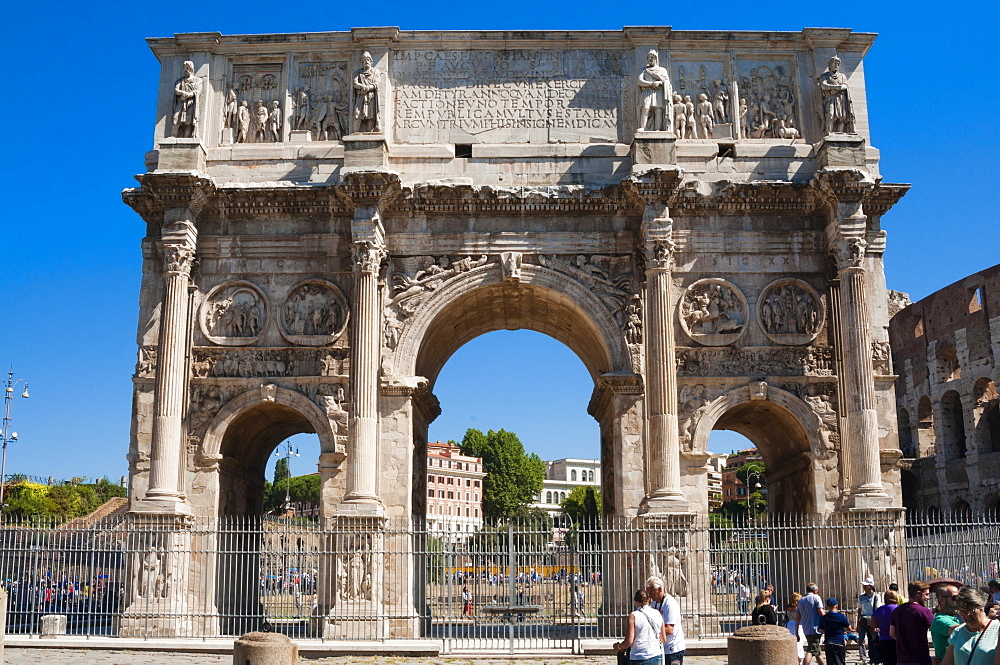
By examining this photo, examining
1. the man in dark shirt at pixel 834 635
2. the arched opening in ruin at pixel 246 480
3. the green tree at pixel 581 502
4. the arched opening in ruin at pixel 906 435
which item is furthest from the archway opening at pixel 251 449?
the green tree at pixel 581 502

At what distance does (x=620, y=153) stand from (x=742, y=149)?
2.31 metres

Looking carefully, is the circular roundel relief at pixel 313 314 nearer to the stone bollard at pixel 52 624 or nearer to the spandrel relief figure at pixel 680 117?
the stone bollard at pixel 52 624

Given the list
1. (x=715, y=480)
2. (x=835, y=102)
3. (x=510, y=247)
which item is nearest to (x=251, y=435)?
(x=510, y=247)

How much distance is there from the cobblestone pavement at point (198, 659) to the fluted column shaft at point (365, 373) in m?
3.35

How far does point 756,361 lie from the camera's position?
18.8m

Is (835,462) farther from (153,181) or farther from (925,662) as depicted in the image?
(153,181)

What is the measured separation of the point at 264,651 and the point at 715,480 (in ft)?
200

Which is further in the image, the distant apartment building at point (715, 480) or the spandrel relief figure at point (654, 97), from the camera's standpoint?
the distant apartment building at point (715, 480)

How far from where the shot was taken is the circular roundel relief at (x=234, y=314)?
19.0m

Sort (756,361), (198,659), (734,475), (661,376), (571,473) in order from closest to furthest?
(198,659) → (661,376) → (756,361) → (734,475) → (571,473)

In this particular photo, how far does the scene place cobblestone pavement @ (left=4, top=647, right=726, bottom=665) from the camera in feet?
46.2

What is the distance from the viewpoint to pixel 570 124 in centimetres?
1981

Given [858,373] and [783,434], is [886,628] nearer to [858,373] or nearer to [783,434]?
[858,373]

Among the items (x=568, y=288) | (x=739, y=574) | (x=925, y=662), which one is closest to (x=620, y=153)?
(x=568, y=288)
